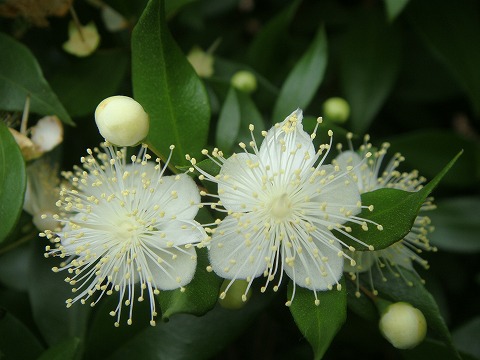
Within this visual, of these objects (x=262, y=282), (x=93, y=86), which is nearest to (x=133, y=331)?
(x=262, y=282)

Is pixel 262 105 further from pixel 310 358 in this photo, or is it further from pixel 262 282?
pixel 310 358

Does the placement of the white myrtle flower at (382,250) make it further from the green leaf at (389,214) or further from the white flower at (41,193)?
the white flower at (41,193)

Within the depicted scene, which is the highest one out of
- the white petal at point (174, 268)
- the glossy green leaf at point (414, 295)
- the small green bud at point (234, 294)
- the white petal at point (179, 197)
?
the white petal at point (179, 197)

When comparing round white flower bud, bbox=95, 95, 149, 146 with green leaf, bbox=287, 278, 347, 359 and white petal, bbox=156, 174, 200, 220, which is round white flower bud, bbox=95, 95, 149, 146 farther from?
green leaf, bbox=287, 278, 347, 359

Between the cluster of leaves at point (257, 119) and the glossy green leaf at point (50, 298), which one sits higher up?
the cluster of leaves at point (257, 119)

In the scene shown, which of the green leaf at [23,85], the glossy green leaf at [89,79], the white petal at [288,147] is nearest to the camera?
the white petal at [288,147]

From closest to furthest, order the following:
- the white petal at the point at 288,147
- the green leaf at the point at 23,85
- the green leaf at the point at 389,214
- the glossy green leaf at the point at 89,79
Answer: the green leaf at the point at 389,214 < the white petal at the point at 288,147 < the green leaf at the point at 23,85 < the glossy green leaf at the point at 89,79

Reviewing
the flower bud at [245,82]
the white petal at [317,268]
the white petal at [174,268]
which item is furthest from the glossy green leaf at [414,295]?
the flower bud at [245,82]

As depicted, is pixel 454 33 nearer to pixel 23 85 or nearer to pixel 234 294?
pixel 234 294
